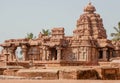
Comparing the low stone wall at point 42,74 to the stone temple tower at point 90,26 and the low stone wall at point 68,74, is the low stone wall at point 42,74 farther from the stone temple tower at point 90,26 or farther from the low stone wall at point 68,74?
the stone temple tower at point 90,26

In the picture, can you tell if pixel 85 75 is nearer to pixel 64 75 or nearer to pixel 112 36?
pixel 64 75

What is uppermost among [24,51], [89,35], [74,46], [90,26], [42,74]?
[90,26]

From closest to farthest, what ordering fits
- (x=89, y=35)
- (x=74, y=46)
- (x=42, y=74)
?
1. (x=42, y=74)
2. (x=74, y=46)
3. (x=89, y=35)

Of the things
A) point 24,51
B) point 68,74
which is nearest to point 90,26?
point 24,51

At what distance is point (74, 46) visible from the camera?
35188mm

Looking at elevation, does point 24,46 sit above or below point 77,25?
below

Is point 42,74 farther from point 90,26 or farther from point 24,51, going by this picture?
point 90,26

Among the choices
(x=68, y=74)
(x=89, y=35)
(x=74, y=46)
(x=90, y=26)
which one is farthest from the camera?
(x=90, y=26)

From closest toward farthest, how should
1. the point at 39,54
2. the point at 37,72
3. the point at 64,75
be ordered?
the point at 64,75
the point at 37,72
the point at 39,54

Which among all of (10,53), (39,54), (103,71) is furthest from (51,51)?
(103,71)

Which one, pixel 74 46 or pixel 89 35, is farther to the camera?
pixel 89 35

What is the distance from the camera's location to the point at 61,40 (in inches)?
1382

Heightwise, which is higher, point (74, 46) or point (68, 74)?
point (74, 46)

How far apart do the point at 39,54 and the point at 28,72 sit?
91.1 feet
